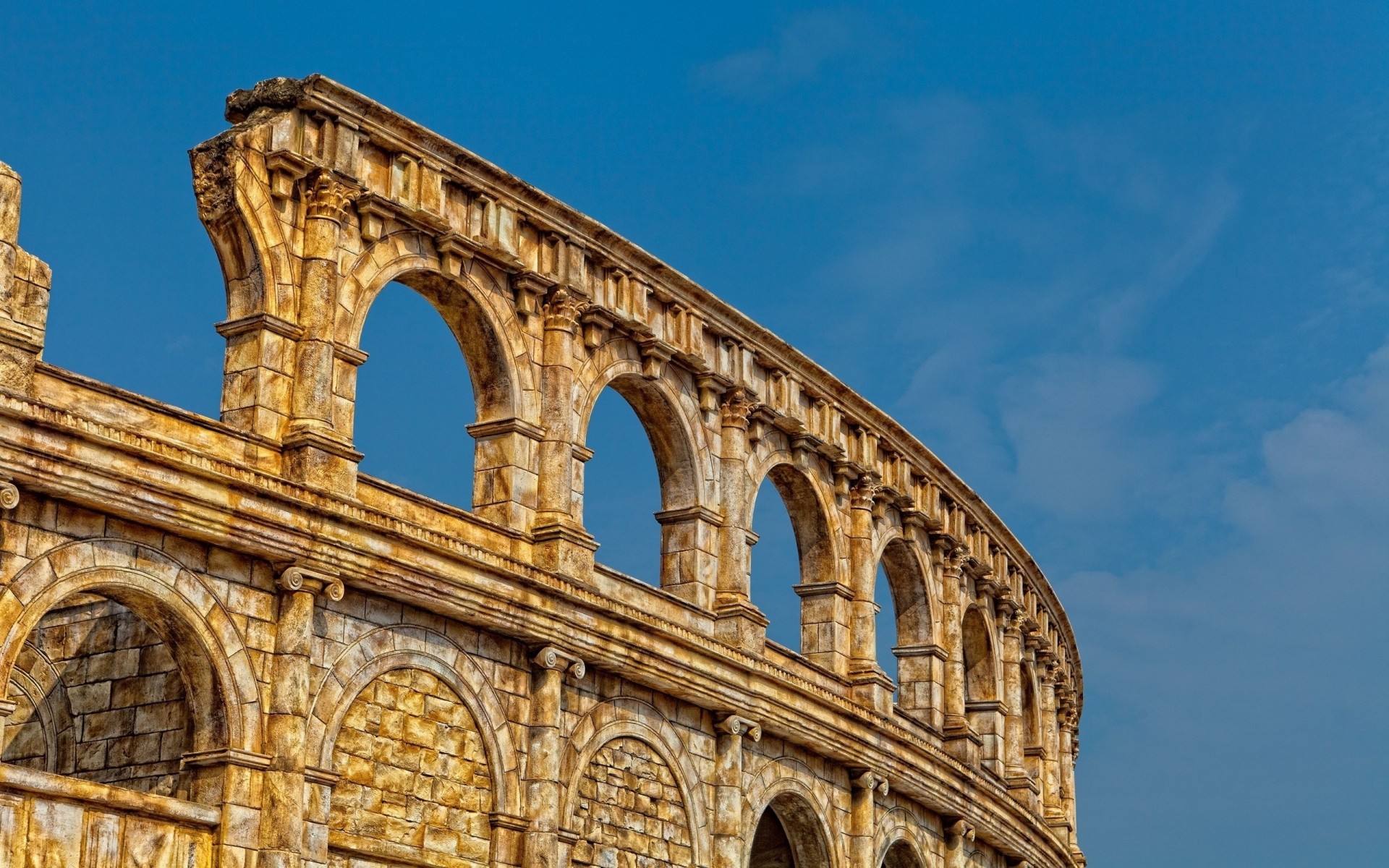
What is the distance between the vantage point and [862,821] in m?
24.3

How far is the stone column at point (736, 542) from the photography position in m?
22.8

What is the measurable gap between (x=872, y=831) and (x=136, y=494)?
12039 mm

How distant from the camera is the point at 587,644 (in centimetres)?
1991

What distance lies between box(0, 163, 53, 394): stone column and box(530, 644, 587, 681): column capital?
607 centimetres

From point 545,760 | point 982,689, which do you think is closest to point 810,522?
point 982,689

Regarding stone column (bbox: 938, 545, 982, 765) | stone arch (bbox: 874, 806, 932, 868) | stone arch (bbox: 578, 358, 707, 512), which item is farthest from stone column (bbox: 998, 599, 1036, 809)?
stone arch (bbox: 578, 358, 707, 512)

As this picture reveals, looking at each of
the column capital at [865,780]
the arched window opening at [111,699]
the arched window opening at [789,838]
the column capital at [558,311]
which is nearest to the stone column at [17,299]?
the arched window opening at [111,699]

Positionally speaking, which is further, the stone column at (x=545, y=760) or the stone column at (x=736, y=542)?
the stone column at (x=736, y=542)

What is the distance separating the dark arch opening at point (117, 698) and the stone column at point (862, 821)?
10171mm

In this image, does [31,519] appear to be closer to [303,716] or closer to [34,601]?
[34,601]

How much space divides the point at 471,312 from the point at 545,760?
4737mm

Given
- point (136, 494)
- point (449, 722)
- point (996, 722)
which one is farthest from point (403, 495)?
point (996, 722)

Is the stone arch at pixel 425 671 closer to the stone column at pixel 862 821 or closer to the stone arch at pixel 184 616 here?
the stone arch at pixel 184 616

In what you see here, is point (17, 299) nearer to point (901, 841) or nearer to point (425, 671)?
point (425, 671)
